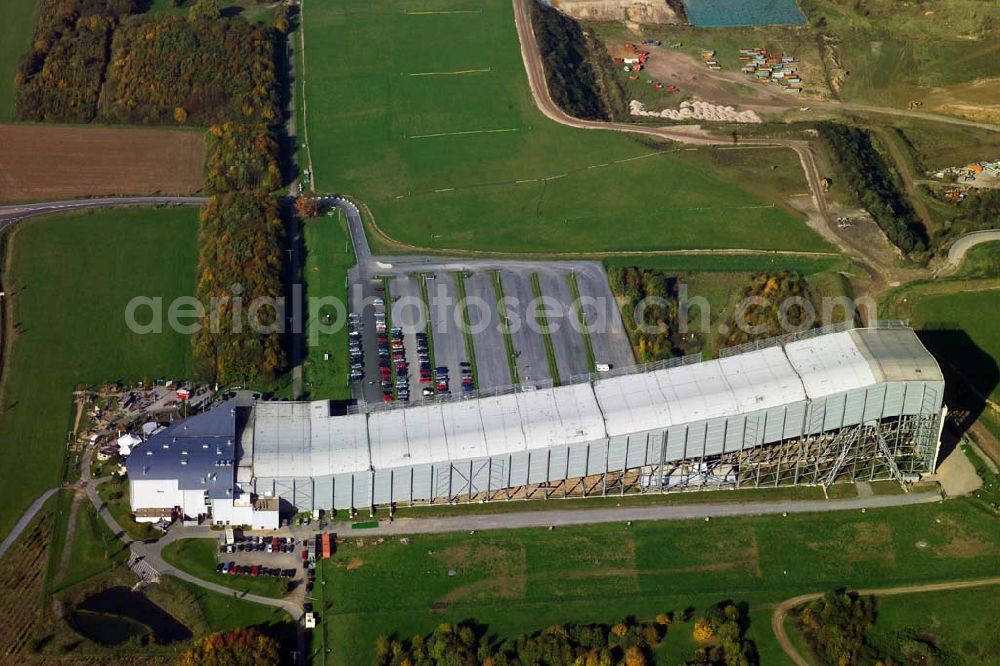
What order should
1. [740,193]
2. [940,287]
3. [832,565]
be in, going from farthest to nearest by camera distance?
[740,193]
[940,287]
[832,565]

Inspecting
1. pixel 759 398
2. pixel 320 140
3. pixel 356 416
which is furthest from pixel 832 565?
pixel 320 140

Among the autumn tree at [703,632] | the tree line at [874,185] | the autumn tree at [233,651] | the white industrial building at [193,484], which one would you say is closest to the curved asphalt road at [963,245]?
the tree line at [874,185]

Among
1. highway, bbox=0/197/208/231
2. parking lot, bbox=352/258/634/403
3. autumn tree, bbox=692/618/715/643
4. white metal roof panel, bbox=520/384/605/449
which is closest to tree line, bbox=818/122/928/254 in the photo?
parking lot, bbox=352/258/634/403

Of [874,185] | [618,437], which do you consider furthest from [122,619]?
[874,185]

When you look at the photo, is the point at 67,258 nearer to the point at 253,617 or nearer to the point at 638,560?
the point at 253,617

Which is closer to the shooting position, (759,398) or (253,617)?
(253,617)

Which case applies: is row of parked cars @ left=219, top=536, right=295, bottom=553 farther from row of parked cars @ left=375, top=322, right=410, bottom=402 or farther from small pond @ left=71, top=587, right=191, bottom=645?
row of parked cars @ left=375, top=322, right=410, bottom=402

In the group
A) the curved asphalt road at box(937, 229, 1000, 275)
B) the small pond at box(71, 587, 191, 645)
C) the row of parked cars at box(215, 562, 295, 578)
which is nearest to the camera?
the small pond at box(71, 587, 191, 645)

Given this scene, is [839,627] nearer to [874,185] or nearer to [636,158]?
[874,185]
